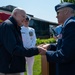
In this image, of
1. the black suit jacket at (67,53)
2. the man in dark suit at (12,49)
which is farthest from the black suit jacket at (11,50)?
the black suit jacket at (67,53)

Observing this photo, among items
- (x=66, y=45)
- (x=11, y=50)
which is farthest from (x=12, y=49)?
(x=66, y=45)

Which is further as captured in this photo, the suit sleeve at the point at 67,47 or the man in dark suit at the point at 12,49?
the man in dark suit at the point at 12,49

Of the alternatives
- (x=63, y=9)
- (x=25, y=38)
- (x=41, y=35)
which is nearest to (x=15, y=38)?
(x=63, y=9)

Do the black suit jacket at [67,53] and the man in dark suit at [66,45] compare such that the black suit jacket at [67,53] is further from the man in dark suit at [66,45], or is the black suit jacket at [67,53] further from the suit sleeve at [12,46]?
the suit sleeve at [12,46]

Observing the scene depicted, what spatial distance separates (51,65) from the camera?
4445 mm

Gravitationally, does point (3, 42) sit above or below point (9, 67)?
above

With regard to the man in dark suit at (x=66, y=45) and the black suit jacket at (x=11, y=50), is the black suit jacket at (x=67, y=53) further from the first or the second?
the black suit jacket at (x=11, y=50)

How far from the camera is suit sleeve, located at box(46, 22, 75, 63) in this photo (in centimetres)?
350

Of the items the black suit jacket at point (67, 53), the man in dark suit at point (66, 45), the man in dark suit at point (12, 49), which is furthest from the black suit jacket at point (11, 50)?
the black suit jacket at point (67, 53)

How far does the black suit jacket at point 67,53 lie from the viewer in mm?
3510

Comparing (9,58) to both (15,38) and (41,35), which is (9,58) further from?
(41,35)

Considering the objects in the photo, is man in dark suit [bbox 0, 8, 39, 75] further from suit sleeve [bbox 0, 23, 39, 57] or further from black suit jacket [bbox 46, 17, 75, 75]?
black suit jacket [bbox 46, 17, 75, 75]

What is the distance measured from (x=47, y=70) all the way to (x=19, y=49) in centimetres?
55

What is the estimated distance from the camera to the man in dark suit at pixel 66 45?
3514 mm
